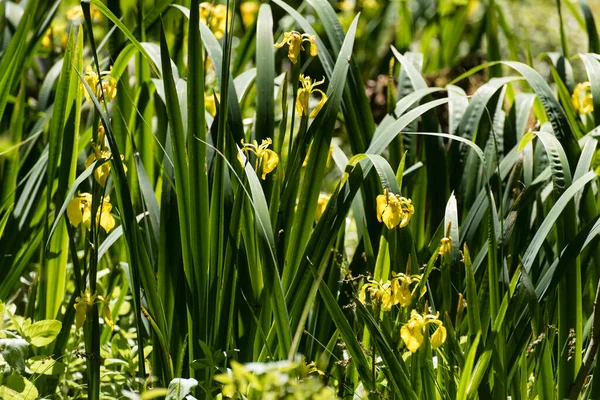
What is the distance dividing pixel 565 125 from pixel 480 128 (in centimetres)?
33

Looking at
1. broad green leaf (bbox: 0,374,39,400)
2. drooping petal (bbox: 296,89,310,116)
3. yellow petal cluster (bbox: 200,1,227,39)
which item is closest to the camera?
broad green leaf (bbox: 0,374,39,400)

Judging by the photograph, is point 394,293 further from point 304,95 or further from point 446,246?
point 304,95

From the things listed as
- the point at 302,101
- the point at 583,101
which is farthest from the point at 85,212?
the point at 583,101

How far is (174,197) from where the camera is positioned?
1.55 m

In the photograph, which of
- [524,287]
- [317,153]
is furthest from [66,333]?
[524,287]

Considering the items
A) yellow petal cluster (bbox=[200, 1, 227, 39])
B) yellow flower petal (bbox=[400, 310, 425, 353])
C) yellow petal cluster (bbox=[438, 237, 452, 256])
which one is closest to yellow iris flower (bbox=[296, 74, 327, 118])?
yellow petal cluster (bbox=[438, 237, 452, 256])

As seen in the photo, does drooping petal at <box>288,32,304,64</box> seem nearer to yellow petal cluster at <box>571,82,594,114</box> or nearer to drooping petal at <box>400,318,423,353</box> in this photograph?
drooping petal at <box>400,318,423,353</box>

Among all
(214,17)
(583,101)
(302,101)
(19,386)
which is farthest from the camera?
(214,17)

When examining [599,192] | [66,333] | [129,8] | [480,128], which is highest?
[129,8]

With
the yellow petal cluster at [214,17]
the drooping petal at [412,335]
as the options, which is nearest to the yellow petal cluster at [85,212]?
the drooping petal at [412,335]

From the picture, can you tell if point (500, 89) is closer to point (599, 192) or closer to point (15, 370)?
point (599, 192)

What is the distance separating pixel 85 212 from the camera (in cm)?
141

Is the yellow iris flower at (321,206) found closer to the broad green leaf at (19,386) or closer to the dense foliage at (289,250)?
the dense foliage at (289,250)

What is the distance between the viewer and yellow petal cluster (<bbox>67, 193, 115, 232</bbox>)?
1.38 meters
